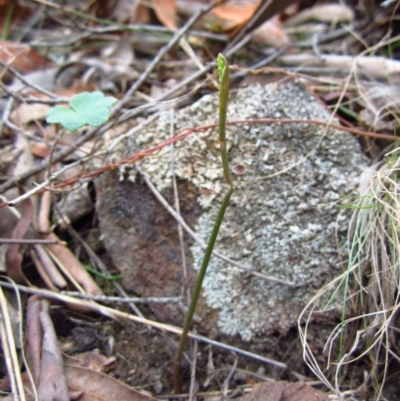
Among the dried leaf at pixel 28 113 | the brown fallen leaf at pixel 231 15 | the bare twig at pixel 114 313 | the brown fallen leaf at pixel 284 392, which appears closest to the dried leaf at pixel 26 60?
the dried leaf at pixel 28 113

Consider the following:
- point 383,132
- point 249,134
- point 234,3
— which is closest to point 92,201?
point 249,134

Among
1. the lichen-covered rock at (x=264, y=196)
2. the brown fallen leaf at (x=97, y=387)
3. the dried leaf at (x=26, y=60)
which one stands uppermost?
the dried leaf at (x=26, y=60)

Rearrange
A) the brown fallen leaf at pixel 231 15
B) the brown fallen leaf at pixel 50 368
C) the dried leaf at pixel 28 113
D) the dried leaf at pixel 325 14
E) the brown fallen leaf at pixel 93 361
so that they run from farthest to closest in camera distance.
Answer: the dried leaf at pixel 325 14
the brown fallen leaf at pixel 231 15
the dried leaf at pixel 28 113
the brown fallen leaf at pixel 93 361
the brown fallen leaf at pixel 50 368

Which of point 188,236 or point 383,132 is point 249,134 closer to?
point 188,236

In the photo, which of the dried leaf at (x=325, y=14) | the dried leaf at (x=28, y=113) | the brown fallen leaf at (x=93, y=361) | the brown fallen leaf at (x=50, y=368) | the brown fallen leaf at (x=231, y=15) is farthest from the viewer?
the dried leaf at (x=325, y=14)

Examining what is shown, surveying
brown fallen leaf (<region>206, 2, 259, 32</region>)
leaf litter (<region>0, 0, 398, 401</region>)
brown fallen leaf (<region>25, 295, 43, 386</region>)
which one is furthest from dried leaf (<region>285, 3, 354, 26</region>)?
brown fallen leaf (<region>25, 295, 43, 386</region>)

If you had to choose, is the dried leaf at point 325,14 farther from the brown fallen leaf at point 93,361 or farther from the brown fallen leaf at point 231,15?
the brown fallen leaf at point 93,361

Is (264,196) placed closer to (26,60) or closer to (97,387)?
(97,387)

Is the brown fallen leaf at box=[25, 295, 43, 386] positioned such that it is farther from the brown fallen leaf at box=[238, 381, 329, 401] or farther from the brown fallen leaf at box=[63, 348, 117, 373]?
the brown fallen leaf at box=[238, 381, 329, 401]

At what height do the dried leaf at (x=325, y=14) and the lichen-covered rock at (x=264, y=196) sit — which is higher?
the dried leaf at (x=325, y=14)
